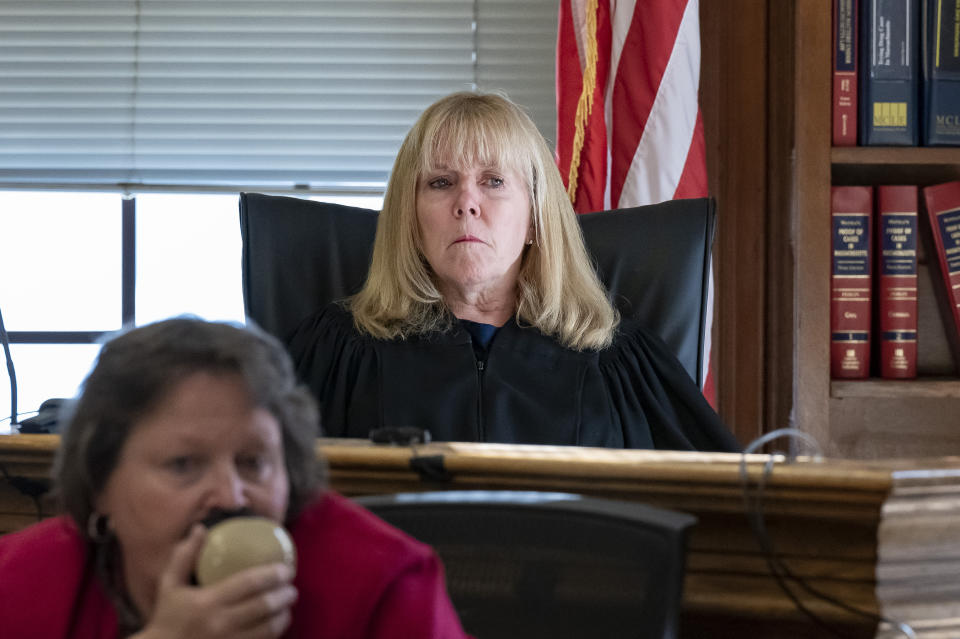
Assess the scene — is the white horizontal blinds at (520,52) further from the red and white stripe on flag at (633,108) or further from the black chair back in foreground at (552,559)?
the black chair back in foreground at (552,559)

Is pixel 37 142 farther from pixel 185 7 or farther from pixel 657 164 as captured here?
pixel 657 164

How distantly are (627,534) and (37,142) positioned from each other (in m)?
2.43

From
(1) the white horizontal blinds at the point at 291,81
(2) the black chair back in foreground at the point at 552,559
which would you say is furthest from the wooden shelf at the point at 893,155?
(2) the black chair back in foreground at the point at 552,559

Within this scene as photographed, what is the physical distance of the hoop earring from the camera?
646mm

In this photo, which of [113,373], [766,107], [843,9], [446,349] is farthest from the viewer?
[766,107]

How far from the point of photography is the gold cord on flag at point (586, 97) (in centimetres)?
228

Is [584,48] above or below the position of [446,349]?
above

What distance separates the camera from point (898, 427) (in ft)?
7.34

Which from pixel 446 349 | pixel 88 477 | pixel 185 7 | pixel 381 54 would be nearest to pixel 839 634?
pixel 88 477

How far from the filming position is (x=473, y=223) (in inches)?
69.4

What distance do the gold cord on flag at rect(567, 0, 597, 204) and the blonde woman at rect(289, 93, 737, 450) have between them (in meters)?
0.40

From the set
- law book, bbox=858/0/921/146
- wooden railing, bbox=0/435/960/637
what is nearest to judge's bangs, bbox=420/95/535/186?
law book, bbox=858/0/921/146

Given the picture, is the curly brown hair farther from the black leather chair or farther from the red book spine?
the red book spine

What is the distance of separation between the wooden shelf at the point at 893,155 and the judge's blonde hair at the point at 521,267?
0.66 m
